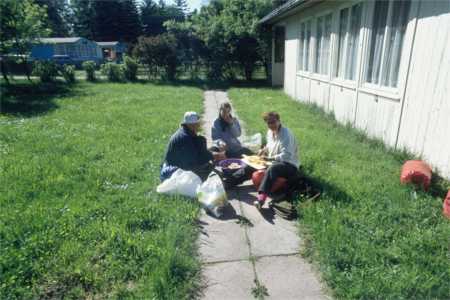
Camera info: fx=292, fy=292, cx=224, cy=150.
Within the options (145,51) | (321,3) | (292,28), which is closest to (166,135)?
(321,3)

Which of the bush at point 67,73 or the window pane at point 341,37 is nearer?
the window pane at point 341,37

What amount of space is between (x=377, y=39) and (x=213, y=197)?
4.78m

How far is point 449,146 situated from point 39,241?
5.02 metres

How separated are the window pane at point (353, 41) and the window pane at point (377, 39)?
664mm

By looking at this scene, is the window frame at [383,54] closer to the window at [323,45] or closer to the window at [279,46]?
the window at [323,45]

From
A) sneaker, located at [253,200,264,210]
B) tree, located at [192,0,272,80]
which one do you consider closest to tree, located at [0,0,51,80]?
tree, located at [192,0,272,80]

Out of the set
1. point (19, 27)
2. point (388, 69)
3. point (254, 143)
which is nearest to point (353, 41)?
point (388, 69)

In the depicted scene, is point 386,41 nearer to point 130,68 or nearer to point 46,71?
point 130,68

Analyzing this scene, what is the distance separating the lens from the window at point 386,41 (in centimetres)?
509

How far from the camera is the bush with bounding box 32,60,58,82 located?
57.8 ft

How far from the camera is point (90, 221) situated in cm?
318

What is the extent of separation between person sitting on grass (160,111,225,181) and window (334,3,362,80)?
4.59 m

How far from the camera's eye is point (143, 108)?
31.6ft

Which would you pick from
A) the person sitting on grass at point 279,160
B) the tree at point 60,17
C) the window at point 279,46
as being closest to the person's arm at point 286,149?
the person sitting on grass at point 279,160
